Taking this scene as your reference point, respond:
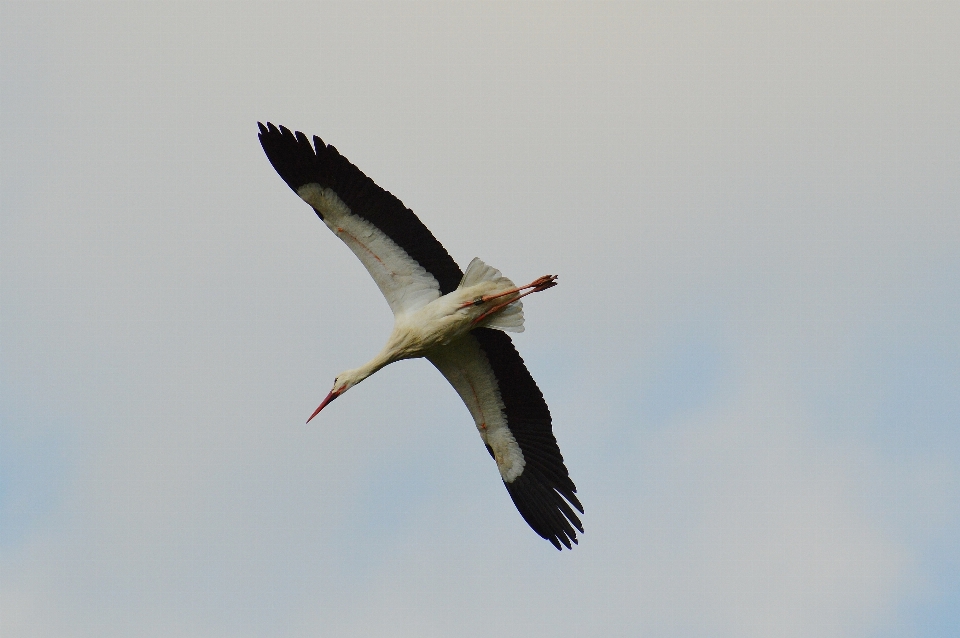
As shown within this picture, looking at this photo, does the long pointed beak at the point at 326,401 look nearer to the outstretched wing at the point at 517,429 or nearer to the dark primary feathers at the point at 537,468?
the outstretched wing at the point at 517,429

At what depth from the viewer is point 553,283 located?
42.9ft

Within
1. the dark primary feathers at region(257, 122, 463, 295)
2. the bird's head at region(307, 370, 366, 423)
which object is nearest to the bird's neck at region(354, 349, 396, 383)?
the bird's head at region(307, 370, 366, 423)

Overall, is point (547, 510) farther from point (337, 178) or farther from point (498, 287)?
point (337, 178)

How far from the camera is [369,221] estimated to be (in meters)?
12.6

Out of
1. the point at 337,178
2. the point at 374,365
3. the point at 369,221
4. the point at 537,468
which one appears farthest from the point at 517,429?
the point at 337,178

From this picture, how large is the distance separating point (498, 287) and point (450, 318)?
533 millimetres

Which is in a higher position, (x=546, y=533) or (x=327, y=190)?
(x=327, y=190)

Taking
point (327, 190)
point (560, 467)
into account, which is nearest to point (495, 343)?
point (560, 467)

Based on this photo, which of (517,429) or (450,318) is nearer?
(450,318)

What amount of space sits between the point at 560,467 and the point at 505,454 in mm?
579

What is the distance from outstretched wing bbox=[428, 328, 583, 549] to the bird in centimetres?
1

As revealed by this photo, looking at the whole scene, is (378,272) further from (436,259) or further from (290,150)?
(290,150)

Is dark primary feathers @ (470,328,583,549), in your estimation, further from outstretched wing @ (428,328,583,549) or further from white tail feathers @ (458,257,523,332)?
white tail feathers @ (458,257,523,332)

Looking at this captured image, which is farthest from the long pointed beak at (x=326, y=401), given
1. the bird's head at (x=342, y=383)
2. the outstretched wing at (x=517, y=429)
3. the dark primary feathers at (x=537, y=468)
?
the dark primary feathers at (x=537, y=468)
